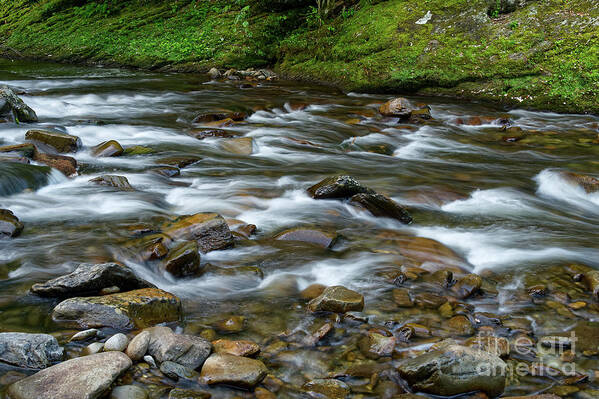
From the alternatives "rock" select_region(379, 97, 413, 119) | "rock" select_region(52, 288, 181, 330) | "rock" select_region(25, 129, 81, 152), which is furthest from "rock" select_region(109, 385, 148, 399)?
"rock" select_region(379, 97, 413, 119)

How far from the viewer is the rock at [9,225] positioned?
457 centimetres

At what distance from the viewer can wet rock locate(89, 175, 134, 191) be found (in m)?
6.03

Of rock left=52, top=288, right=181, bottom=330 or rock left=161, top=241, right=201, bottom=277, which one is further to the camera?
rock left=161, top=241, right=201, bottom=277

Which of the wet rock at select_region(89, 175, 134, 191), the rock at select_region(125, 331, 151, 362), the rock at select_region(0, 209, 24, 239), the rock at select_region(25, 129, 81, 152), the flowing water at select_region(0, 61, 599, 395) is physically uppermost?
the rock at select_region(25, 129, 81, 152)

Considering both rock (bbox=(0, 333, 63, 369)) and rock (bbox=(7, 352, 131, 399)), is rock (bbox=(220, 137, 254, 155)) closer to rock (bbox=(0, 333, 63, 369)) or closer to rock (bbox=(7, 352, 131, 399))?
rock (bbox=(0, 333, 63, 369))

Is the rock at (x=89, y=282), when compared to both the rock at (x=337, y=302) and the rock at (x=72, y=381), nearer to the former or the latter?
the rock at (x=72, y=381)

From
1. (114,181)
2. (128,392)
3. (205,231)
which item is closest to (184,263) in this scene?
(205,231)

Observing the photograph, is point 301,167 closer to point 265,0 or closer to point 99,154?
point 99,154

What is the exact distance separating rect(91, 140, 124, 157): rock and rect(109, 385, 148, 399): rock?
5413 millimetres

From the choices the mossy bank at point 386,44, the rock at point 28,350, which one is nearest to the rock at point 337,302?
the rock at point 28,350

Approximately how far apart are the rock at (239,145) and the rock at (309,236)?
3402 mm

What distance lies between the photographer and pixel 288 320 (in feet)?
11.6

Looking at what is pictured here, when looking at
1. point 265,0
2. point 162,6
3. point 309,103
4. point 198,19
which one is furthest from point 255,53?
point 162,6

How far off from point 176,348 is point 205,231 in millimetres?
1846
